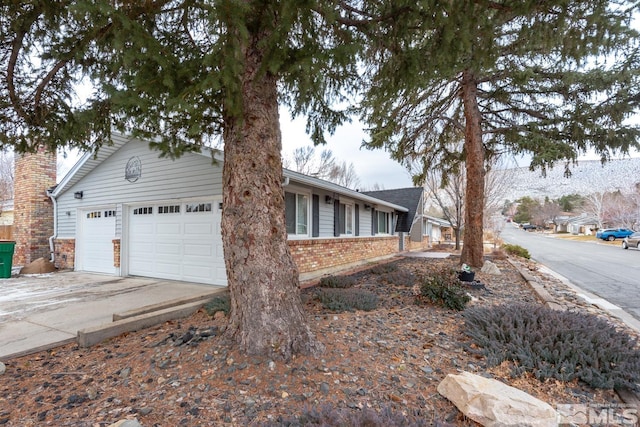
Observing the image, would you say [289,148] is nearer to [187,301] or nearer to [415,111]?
[415,111]

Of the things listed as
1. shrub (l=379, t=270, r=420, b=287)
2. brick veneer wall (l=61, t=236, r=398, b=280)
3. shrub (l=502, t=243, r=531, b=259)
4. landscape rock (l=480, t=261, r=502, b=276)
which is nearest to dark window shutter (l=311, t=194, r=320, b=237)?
brick veneer wall (l=61, t=236, r=398, b=280)

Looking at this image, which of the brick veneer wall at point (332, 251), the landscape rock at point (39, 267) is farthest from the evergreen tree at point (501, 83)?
the landscape rock at point (39, 267)

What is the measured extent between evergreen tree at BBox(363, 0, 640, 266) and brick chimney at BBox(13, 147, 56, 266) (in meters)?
10.8

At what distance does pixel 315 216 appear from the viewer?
820 centimetres

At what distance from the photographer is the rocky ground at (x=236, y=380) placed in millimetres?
2178

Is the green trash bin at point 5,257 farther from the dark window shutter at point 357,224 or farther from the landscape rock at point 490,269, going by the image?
the landscape rock at point 490,269

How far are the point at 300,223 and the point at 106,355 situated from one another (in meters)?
5.07

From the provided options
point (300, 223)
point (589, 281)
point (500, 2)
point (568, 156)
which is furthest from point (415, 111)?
point (589, 281)

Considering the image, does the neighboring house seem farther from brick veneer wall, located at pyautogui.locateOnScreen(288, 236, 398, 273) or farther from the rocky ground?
the rocky ground

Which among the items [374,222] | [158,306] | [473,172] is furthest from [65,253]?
[473,172]

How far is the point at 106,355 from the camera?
3227mm

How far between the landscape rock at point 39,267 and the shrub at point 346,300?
9.53 meters

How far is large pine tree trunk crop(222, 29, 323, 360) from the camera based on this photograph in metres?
2.90

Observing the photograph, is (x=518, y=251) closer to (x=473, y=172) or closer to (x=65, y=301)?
(x=473, y=172)
